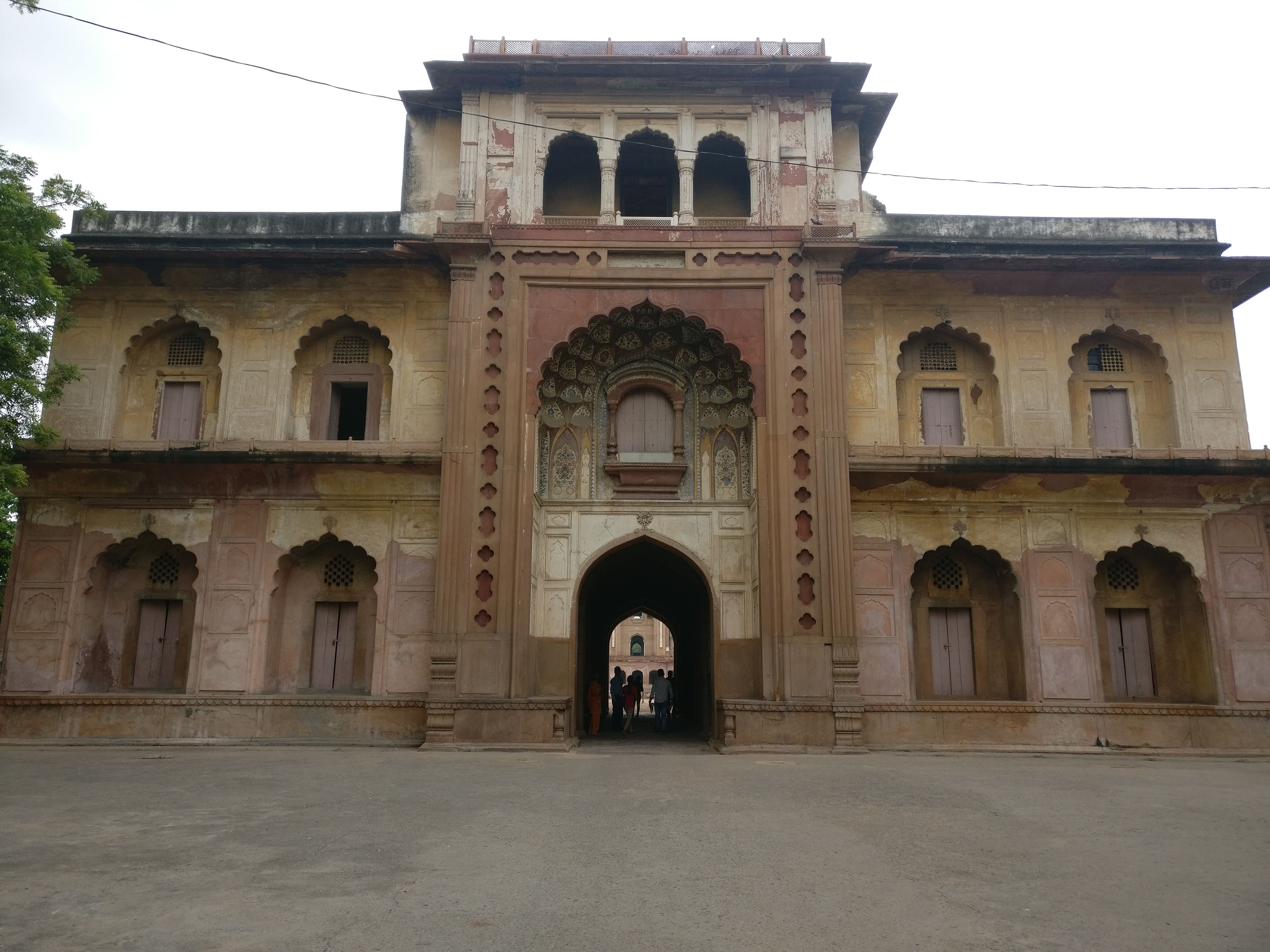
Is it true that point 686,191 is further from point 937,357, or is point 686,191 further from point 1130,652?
point 1130,652

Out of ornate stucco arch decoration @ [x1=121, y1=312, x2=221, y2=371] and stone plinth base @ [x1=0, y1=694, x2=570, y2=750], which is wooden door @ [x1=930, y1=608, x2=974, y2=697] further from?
ornate stucco arch decoration @ [x1=121, y1=312, x2=221, y2=371]

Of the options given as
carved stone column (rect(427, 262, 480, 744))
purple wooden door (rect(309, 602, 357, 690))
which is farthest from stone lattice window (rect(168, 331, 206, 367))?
purple wooden door (rect(309, 602, 357, 690))

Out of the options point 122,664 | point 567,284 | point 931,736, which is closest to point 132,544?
point 122,664

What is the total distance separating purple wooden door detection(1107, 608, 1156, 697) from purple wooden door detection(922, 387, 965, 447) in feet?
13.2

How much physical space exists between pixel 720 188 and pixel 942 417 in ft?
19.6

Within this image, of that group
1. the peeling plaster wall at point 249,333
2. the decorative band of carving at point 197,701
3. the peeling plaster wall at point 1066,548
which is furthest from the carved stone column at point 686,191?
the decorative band of carving at point 197,701

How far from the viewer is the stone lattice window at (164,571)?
16.0 meters

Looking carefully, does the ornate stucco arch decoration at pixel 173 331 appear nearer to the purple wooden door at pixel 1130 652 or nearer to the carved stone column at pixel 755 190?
the carved stone column at pixel 755 190

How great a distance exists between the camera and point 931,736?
1459cm

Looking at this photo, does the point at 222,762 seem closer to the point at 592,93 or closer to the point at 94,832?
the point at 94,832

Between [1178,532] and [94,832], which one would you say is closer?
[94,832]

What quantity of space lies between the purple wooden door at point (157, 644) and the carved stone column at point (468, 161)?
8432 mm

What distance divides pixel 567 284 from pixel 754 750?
8.16m

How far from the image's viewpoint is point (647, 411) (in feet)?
54.4
